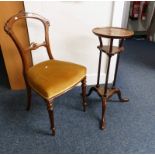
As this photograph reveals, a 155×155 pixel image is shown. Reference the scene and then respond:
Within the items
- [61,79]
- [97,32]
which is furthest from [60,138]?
[97,32]

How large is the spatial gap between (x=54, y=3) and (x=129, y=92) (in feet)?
4.01

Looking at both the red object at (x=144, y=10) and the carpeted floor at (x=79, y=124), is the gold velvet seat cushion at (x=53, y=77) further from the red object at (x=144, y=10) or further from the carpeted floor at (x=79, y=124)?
the red object at (x=144, y=10)

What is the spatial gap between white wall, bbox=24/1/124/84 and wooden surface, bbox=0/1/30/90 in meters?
0.08

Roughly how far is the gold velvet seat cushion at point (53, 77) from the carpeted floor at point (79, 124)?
1.32 feet

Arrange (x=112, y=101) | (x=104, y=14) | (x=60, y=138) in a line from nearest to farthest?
(x=60, y=138) → (x=104, y=14) → (x=112, y=101)

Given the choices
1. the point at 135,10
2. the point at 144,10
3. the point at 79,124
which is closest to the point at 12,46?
the point at 79,124

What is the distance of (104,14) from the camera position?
1.68 meters

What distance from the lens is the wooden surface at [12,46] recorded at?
1.54 meters

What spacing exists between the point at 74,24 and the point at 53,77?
648 mm

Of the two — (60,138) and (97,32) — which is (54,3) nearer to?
(97,32)

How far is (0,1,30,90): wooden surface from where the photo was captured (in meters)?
1.54

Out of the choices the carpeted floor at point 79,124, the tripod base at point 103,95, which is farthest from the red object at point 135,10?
the tripod base at point 103,95

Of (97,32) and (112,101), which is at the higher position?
(97,32)

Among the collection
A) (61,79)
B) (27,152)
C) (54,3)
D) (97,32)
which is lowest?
(27,152)
